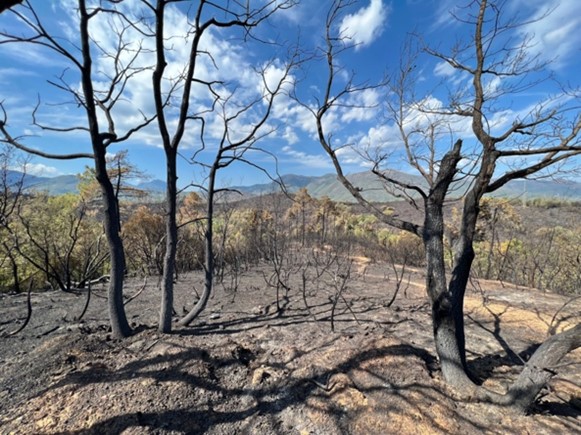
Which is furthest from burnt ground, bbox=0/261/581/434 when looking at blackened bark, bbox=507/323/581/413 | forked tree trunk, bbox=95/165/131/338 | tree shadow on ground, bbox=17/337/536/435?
forked tree trunk, bbox=95/165/131/338

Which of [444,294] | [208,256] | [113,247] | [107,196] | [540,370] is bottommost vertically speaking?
[540,370]

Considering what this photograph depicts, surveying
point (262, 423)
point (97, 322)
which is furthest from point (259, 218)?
point (262, 423)

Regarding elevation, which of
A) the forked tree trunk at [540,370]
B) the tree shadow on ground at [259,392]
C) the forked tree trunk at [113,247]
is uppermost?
the forked tree trunk at [113,247]

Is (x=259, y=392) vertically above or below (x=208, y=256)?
below

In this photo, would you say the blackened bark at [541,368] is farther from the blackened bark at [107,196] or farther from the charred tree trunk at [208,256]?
the blackened bark at [107,196]

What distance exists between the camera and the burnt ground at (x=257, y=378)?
2.03m

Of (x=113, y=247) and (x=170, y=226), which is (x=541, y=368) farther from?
(x=113, y=247)

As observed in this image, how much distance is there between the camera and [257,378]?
2.51 m

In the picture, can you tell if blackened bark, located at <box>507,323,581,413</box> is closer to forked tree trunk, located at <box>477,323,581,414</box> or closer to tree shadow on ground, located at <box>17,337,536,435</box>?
forked tree trunk, located at <box>477,323,581,414</box>

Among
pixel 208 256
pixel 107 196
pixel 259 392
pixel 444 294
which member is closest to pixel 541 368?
pixel 444 294

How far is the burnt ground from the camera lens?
2029 millimetres

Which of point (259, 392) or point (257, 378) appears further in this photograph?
point (257, 378)

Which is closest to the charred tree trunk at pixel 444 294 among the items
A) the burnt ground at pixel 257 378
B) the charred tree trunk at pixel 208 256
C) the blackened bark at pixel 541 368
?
the burnt ground at pixel 257 378

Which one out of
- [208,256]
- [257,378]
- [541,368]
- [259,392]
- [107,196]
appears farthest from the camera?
[208,256]
